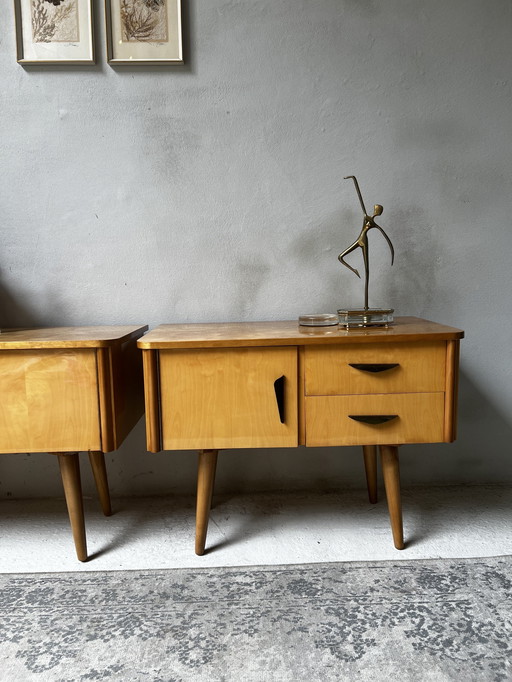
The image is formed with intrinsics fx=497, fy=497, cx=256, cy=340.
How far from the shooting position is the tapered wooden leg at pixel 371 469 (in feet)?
5.68

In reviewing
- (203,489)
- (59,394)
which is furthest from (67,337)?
(203,489)

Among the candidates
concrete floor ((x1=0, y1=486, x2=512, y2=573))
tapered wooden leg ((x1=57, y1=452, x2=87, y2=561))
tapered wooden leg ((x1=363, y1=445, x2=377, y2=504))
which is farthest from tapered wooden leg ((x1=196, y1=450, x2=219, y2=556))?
tapered wooden leg ((x1=363, y1=445, x2=377, y2=504))

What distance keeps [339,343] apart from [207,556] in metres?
0.74

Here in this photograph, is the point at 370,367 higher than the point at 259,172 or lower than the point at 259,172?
lower

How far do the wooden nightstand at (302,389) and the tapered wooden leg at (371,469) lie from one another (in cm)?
35

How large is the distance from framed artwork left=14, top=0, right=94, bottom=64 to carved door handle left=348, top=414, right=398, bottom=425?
1.48 metres

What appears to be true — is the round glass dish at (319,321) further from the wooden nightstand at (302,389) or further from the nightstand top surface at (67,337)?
the nightstand top surface at (67,337)

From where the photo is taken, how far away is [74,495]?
4.69 feet

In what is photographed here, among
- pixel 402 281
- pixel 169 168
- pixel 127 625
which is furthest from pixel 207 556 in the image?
pixel 169 168

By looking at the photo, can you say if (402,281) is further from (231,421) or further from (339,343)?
(231,421)

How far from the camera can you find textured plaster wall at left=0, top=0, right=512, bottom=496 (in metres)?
1.74

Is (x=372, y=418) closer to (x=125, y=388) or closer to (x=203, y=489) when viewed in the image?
(x=203, y=489)

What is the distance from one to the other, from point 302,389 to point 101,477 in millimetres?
787

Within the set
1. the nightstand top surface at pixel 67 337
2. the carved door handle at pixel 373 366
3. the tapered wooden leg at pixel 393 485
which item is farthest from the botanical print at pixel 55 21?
the tapered wooden leg at pixel 393 485
